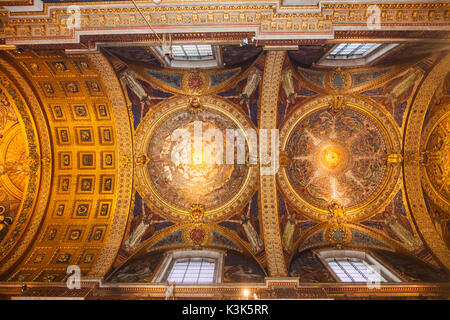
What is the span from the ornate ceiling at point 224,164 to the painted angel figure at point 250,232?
0.05 metres

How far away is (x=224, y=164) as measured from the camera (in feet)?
36.3

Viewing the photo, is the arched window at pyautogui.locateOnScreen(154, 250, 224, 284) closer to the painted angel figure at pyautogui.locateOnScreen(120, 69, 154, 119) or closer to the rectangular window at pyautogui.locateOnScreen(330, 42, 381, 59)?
the painted angel figure at pyautogui.locateOnScreen(120, 69, 154, 119)

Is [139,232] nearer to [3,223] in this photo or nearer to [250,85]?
[3,223]

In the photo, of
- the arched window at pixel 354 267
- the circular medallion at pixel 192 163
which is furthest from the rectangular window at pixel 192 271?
the arched window at pixel 354 267

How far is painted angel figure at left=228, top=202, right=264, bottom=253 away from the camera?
1034 cm

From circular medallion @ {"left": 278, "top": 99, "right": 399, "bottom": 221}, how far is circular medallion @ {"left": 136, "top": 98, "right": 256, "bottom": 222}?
2.21 metres

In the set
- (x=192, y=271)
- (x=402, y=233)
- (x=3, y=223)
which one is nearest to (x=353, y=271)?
(x=402, y=233)

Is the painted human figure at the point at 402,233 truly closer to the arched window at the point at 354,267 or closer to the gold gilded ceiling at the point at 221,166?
the gold gilded ceiling at the point at 221,166

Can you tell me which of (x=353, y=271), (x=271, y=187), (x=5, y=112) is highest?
(x=5, y=112)

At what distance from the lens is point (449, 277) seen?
8766 millimetres

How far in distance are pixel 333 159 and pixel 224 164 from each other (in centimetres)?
541

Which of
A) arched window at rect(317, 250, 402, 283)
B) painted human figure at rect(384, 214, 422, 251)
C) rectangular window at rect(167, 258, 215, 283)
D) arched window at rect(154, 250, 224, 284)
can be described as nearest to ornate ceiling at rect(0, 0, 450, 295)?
painted human figure at rect(384, 214, 422, 251)

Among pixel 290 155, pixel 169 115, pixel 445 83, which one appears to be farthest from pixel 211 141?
pixel 445 83

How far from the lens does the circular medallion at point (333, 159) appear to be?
10633 mm
